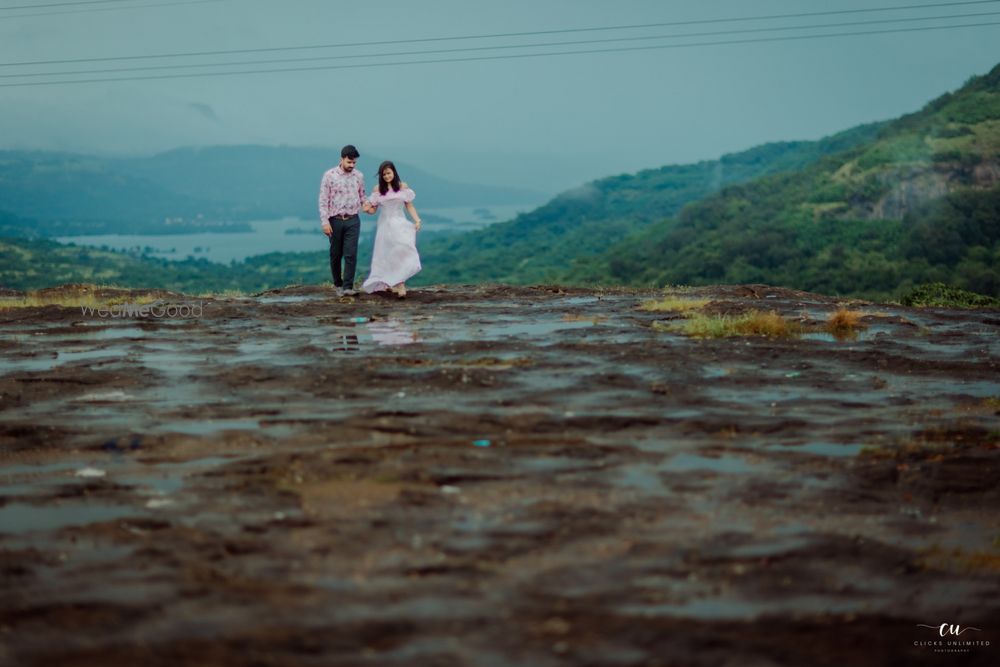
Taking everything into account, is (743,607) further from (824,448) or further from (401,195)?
(401,195)

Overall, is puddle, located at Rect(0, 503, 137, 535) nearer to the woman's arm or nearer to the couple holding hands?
the woman's arm

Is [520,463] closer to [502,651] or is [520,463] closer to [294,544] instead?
[294,544]

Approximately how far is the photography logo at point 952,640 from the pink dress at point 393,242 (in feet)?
47.4

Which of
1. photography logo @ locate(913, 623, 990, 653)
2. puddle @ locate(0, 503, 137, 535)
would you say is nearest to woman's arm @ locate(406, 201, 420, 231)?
puddle @ locate(0, 503, 137, 535)

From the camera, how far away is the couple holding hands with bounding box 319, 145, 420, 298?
18391 mm

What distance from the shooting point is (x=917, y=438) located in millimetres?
7945

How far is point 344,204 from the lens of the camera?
1850 cm

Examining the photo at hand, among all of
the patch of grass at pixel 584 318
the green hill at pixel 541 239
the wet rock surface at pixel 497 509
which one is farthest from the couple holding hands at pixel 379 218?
the green hill at pixel 541 239

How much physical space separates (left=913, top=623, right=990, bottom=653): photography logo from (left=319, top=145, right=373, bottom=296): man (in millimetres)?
14406

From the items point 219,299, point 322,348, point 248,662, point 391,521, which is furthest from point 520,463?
point 219,299

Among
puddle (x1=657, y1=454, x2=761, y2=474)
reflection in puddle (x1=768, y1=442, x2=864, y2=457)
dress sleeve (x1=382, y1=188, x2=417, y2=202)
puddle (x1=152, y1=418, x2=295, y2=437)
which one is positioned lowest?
reflection in puddle (x1=768, y1=442, x2=864, y2=457)

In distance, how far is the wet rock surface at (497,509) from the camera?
4480 millimetres

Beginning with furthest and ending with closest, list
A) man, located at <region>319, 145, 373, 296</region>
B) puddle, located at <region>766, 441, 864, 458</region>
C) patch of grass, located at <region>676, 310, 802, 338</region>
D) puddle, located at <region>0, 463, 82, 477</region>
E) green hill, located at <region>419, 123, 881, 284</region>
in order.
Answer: green hill, located at <region>419, 123, 881, 284</region>
man, located at <region>319, 145, 373, 296</region>
patch of grass, located at <region>676, 310, 802, 338</region>
puddle, located at <region>766, 441, 864, 458</region>
puddle, located at <region>0, 463, 82, 477</region>

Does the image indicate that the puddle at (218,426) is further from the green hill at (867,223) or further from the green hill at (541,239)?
the green hill at (541,239)
